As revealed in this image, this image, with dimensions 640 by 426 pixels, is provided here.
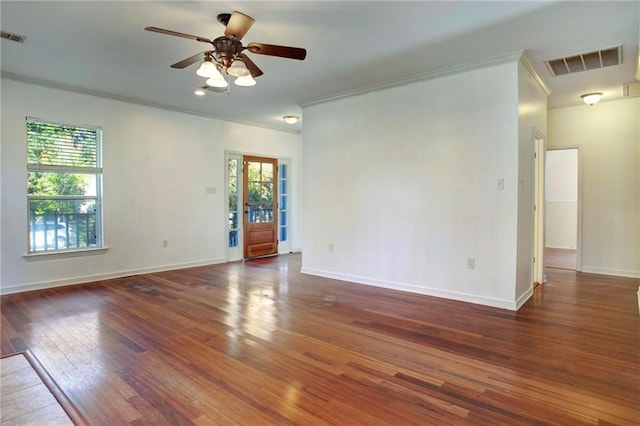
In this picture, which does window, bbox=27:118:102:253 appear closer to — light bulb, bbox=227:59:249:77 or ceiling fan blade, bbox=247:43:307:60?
light bulb, bbox=227:59:249:77

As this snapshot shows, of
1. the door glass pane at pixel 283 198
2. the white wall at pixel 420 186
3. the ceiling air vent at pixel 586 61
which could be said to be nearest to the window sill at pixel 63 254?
the white wall at pixel 420 186

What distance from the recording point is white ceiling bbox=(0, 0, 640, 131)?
286cm

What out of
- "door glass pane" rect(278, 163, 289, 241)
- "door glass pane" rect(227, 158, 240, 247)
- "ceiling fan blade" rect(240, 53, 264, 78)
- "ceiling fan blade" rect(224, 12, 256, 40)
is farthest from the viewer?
"door glass pane" rect(278, 163, 289, 241)

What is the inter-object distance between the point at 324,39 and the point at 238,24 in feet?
3.53

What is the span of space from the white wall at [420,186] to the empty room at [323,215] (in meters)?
0.03

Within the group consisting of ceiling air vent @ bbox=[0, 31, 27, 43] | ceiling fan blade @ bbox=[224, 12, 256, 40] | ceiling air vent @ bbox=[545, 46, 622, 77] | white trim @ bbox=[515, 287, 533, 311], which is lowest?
white trim @ bbox=[515, 287, 533, 311]

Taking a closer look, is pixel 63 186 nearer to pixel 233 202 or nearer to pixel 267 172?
pixel 233 202

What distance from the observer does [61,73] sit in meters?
4.35

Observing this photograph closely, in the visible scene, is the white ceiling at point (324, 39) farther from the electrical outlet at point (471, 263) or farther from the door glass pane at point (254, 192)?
the door glass pane at point (254, 192)

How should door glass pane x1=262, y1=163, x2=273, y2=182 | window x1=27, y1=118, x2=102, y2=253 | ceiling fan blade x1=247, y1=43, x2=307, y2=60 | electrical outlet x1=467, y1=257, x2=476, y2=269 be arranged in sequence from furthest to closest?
door glass pane x1=262, y1=163, x2=273, y2=182
window x1=27, y1=118, x2=102, y2=253
electrical outlet x1=467, y1=257, x2=476, y2=269
ceiling fan blade x1=247, y1=43, x2=307, y2=60

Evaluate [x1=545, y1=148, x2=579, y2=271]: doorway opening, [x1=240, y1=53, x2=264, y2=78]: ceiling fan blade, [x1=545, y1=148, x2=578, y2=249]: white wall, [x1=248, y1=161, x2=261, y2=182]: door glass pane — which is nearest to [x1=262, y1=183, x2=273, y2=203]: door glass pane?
[x1=248, y1=161, x2=261, y2=182]: door glass pane

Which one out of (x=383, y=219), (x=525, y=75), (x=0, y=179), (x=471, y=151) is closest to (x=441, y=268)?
(x=383, y=219)

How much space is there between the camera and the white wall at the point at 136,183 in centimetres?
448

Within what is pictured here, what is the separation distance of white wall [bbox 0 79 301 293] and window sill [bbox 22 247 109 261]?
0.16 feet
